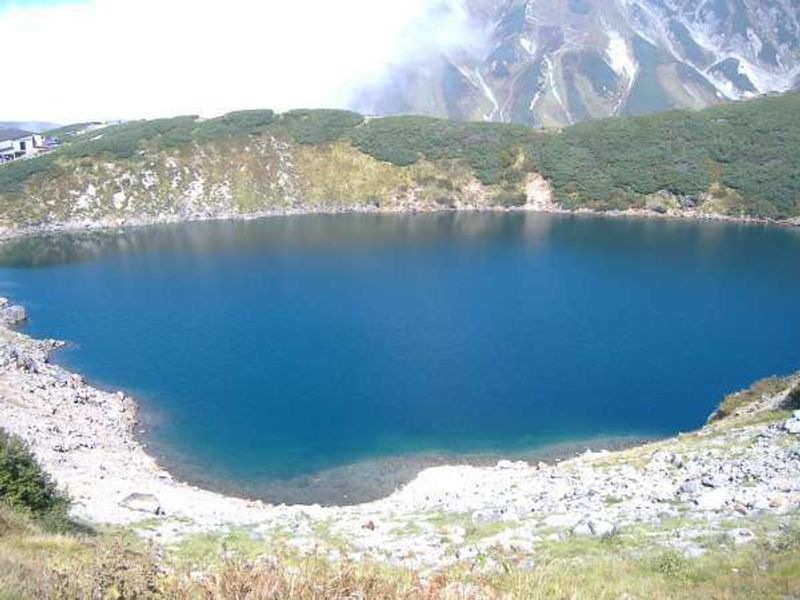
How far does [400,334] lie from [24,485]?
195ft

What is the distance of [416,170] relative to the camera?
624ft

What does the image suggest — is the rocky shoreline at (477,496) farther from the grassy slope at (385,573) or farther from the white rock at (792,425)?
the grassy slope at (385,573)

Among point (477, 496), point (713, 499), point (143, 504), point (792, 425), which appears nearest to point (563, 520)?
point (713, 499)

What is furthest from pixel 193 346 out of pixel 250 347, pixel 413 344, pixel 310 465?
pixel 310 465

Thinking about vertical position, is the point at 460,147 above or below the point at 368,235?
above

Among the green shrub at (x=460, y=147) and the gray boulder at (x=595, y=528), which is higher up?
the green shrub at (x=460, y=147)

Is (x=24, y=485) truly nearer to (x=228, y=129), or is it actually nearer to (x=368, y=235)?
(x=368, y=235)

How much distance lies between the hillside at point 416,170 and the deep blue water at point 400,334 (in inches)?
1020

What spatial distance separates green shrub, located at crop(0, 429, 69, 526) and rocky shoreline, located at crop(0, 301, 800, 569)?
4.63 metres

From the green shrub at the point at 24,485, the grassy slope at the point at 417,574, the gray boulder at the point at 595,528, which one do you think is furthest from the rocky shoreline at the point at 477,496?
the green shrub at the point at 24,485

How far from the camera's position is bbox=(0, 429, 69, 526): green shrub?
23922 millimetres

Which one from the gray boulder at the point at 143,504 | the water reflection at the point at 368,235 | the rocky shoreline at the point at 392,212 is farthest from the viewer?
the rocky shoreline at the point at 392,212

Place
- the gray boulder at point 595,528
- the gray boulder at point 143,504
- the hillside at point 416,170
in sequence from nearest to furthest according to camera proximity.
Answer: the gray boulder at point 595,528
the gray boulder at point 143,504
the hillside at point 416,170

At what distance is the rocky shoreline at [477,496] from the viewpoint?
24219mm
